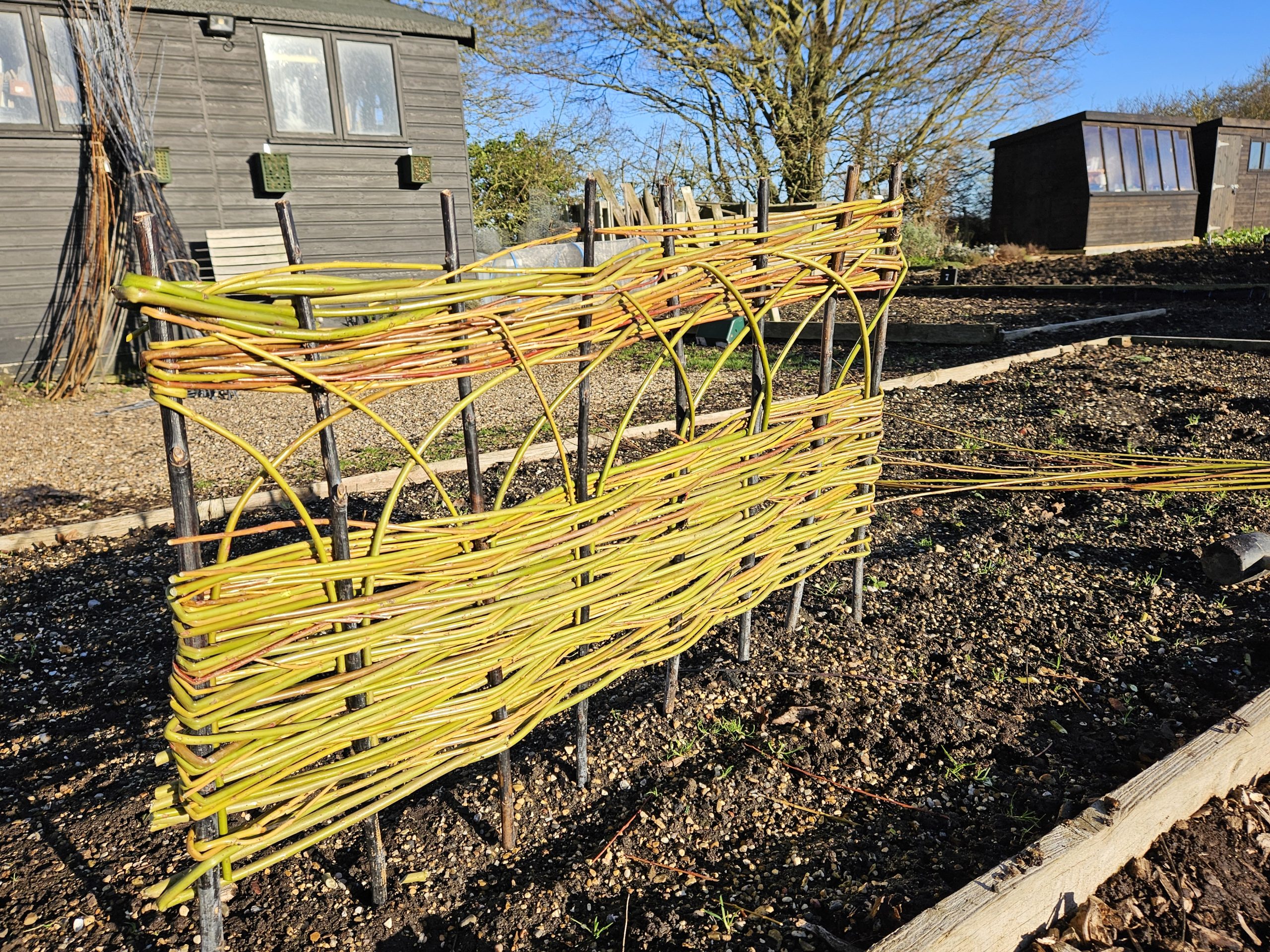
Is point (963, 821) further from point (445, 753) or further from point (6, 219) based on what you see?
point (6, 219)

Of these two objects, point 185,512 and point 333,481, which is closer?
point 185,512

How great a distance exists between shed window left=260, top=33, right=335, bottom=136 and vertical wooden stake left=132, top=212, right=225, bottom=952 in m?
9.22

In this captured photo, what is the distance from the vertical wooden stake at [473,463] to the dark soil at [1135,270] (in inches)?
505

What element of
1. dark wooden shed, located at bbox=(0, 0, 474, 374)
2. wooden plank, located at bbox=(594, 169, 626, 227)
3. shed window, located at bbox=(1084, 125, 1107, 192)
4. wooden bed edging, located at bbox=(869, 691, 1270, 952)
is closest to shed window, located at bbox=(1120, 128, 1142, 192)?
shed window, located at bbox=(1084, 125, 1107, 192)

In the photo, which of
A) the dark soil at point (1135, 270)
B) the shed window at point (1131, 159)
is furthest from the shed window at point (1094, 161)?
the dark soil at point (1135, 270)

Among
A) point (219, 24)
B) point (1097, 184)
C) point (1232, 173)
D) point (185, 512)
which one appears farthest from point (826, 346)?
point (1232, 173)

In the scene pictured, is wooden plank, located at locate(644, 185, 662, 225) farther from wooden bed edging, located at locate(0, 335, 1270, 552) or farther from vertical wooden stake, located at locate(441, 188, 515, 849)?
vertical wooden stake, located at locate(441, 188, 515, 849)

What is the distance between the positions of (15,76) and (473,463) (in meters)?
9.21

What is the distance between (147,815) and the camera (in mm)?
1891

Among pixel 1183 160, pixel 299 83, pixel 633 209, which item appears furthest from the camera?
pixel 1183 160

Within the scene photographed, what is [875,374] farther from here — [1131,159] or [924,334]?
[1131,159]

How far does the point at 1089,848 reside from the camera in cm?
157

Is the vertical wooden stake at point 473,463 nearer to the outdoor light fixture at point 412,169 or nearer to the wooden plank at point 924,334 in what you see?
the wooden plank at point 924,334

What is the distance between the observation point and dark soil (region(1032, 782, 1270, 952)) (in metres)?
1.52
